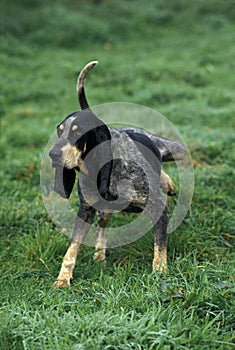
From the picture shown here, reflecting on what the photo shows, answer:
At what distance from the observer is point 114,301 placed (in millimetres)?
3334

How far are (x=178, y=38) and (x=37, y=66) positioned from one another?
3.89 metres

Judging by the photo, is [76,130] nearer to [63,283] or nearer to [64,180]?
[64,180]

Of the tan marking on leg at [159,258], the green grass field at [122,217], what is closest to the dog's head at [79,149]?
the tan marking on leg at [159,258]

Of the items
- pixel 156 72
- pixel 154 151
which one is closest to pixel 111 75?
pixel 156 72

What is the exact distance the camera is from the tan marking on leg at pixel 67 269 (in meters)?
3.87

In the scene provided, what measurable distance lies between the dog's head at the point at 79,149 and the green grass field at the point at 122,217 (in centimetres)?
71

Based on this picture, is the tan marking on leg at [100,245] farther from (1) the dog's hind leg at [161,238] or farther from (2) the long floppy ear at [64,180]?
(2) the long floppy ear at [64,180]

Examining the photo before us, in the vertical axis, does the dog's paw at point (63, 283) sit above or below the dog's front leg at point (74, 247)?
below

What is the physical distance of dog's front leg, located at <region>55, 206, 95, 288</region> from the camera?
12.8 feet

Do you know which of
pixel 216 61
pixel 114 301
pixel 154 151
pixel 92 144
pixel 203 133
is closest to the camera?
pixel 114 301

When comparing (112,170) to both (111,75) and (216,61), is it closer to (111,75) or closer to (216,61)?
(111,75)

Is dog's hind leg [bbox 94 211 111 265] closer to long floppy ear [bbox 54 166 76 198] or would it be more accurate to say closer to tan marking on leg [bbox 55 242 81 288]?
tan marking on leg [bbox 55 242 81 288]

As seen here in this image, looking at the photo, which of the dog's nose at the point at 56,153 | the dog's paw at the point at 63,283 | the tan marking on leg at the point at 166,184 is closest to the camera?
the dog's nose at the point at 56,153

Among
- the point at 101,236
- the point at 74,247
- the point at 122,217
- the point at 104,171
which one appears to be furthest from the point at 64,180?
the point at 122,217
